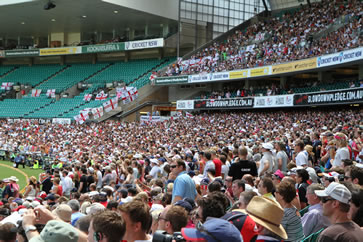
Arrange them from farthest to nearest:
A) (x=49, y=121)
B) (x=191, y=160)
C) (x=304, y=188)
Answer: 1. (x=49, y=121)
2. (x=191, y=160)
3. (x=304, y=188)

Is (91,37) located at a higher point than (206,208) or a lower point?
higher

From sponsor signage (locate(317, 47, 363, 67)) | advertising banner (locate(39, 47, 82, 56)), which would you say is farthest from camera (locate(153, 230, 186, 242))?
advertising banner (locate(39, 47, 82, 56))

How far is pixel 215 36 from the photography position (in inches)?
1727

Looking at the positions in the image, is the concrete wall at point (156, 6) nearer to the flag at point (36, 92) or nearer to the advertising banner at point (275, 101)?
the advertising banner at point (275, 101)

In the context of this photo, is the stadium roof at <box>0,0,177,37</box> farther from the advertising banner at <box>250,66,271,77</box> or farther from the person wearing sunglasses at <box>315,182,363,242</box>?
the person wearing sunglasses at <box>315,182,363,242</box>

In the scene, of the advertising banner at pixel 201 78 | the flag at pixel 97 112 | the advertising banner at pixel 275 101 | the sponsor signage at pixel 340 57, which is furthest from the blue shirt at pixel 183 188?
the flag at pixel 97 112

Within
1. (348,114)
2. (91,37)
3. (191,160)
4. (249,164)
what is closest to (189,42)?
(91,37)

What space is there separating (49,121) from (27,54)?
1609 centimetres

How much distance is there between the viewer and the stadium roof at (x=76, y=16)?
39.7 meters

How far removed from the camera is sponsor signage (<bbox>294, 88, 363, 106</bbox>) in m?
22.7

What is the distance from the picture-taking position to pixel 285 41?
104 ft

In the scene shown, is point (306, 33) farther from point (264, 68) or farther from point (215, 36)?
point (215, 36)

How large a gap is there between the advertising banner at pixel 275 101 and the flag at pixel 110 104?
47.1 ft

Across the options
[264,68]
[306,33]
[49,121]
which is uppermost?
[306,33]
